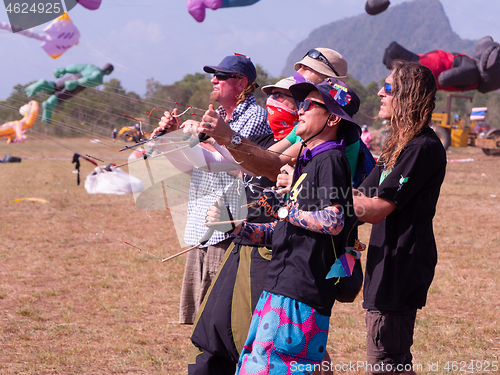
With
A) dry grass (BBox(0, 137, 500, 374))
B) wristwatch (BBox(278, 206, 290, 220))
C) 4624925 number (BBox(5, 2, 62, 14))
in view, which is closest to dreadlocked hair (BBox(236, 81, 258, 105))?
wristwatch (BBox(278, 206, 290, 220))

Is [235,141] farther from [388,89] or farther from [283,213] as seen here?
[388,89]

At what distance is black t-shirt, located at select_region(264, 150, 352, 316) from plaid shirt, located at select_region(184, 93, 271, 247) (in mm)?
675

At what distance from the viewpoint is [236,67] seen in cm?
271

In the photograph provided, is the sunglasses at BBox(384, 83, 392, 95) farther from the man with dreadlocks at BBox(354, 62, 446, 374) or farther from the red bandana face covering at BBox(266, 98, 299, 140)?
the red bandana face covering at BBox(266, 98, 299, 140)

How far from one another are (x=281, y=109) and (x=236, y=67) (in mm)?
408

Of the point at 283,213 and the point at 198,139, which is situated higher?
the point at 198,139

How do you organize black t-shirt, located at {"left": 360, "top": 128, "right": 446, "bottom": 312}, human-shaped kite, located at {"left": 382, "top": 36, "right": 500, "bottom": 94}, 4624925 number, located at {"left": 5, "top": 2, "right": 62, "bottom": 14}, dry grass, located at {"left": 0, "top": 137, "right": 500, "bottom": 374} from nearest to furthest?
black t-shirt, located at {"left": 360, "top": 128, "right": 446, "bottom": 312}, 4624925 number, located at {"left": 5, "top": 2, "right": 62, "bottom": 14}, dry grass, located at {"left": 0, "top": 137, "right": 500, "bottom": 374}, human-shaped kite, located at {"left": 382, "top": 36, "right": 500, "bottom": 94}

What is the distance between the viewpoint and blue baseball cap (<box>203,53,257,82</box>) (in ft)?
8.86

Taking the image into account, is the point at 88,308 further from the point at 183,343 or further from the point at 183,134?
the point at 183,134

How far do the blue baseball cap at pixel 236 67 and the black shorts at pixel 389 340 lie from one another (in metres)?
1.50

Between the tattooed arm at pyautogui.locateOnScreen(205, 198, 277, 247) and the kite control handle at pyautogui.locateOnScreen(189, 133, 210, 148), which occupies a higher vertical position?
the kite control handle at pyautogui.locateOnScreen(189, 133, 210, 148)

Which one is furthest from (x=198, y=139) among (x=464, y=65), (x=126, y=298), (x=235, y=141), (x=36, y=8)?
(x=464, y=65)

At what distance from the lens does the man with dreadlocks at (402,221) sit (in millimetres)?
2049

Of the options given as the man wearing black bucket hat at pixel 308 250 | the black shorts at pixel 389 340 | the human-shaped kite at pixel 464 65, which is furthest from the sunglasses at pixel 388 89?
the human-shaped kite at pixel 464 65
